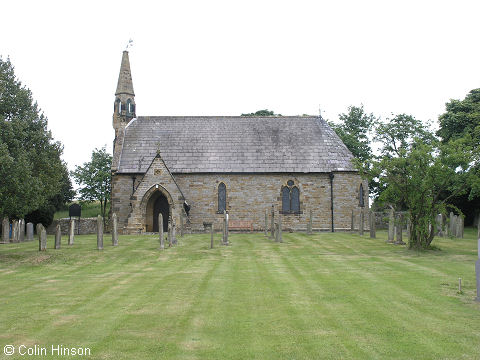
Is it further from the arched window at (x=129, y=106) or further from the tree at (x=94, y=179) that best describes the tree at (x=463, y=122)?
the tree at (x=94, y=179)

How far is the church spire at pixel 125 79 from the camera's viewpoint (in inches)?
1559

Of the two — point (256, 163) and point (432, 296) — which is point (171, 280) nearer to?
point (432, 296)

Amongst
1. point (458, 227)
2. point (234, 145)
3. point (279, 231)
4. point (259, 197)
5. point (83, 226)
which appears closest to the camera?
point (279, 231)

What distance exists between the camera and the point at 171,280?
49.0ft

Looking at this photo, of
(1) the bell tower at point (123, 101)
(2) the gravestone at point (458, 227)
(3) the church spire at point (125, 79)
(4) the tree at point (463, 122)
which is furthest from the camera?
(3) the church spire at point (125, 79)

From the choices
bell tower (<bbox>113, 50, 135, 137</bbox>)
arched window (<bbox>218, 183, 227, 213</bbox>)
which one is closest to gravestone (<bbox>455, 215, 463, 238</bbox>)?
arched window (<bbox>218, 183, 227, 213</bbox>)

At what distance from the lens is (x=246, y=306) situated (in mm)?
11391

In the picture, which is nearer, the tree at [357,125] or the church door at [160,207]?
the church door at [160,207]

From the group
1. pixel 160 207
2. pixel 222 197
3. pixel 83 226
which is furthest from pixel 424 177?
pixel 83 226

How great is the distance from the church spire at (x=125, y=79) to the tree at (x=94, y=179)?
58.0 ft

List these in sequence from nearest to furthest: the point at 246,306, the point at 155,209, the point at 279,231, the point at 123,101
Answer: the point at 246,306 < the point at 279,231 < the point at 155,209 < the point at 123,101

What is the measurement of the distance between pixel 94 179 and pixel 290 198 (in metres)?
28.3

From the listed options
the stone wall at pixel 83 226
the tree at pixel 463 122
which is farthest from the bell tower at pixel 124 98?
the tree at pixel 463 122

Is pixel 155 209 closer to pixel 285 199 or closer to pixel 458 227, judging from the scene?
pixel 285 199
